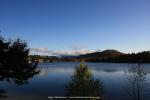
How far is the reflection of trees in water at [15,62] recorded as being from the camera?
1066 inches

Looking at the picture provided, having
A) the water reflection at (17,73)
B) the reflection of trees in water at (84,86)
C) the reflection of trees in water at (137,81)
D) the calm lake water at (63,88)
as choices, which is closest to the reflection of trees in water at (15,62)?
the water reflection at (17,73)

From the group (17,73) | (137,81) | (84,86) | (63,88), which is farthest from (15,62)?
(63,88)

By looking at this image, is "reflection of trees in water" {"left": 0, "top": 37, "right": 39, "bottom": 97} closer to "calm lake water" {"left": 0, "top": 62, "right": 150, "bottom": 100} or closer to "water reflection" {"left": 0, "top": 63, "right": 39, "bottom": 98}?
"water reflection" {"left": 0, "top": 63, "right": 39, "bottom": 98}

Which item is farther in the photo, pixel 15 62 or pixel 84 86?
pixel 84 86

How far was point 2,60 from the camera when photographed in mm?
27031

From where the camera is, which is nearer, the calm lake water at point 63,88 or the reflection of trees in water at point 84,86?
the reflection of trees in water at point 84,86

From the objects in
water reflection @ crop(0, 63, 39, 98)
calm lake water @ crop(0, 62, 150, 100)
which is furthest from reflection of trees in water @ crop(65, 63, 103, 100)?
water reflection @ crop(0, 63, 39, 98)

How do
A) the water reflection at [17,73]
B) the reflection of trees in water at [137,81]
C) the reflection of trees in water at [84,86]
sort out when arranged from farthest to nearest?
the reflection of trees in water at [84,86] < the reflection of trees in water at [137,81] < the water reflection at [17,73]

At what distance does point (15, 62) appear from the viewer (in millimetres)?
27562

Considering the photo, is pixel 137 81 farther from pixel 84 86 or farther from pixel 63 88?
pixel 63 88

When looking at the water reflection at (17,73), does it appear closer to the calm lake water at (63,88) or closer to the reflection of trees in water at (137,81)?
the calm lake water at (63,88)

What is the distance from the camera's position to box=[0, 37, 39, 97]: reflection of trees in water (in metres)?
27.1

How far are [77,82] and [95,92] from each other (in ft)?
12.6

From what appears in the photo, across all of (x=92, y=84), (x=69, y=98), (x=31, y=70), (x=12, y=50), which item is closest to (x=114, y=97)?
(x=92, y=84)
